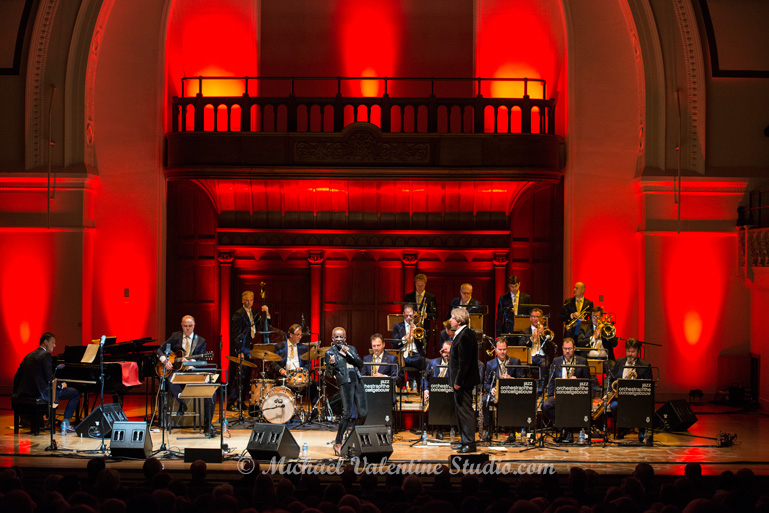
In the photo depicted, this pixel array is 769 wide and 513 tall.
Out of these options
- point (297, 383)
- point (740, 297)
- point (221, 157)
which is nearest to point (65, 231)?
point (221, 157)

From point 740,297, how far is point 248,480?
9.49 m

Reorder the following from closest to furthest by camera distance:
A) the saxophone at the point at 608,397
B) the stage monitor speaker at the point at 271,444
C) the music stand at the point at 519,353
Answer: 1. the stage monitor speaker at the point at 271,444
2. the saxophone at the point at 608,397
3. the music stand at the point at 519,353

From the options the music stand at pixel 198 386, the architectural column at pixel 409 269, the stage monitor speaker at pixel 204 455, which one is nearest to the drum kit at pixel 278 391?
the music stand at pixel 198 386

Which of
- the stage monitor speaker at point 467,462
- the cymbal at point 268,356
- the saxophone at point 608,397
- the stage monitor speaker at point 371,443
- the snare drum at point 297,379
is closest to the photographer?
the stage monitor speaker at point 467,462

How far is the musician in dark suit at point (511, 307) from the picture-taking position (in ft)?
40.9

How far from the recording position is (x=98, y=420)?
10445 mm

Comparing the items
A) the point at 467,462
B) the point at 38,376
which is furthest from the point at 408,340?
the point at 38,376

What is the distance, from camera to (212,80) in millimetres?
14812

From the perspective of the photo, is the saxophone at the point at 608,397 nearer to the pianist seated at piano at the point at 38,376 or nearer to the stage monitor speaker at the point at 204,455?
the stage monitor speaker at the point at 204,455

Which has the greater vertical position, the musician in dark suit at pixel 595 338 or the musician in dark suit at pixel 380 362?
the musician in dark suit at pixel 595 338

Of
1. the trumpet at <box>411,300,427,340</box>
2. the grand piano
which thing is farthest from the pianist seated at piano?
the trumpet at <box>411,300,427,340</box>

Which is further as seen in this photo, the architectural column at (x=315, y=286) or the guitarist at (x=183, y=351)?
the architectural column at (x=315, y=286)

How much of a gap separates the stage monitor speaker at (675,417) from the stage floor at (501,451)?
4.7 inches

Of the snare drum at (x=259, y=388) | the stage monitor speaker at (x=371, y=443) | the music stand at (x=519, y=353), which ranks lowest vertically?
the stage monitor speaker at (x=371, y=443)
